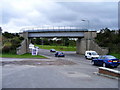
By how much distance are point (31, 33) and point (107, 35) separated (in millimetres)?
22670

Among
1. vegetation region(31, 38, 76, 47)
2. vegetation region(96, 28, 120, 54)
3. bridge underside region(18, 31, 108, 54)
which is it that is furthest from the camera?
vegetation region(31, 38, 76, 47)

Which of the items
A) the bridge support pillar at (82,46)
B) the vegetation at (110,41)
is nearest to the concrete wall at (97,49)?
the vegetation at (110,41)

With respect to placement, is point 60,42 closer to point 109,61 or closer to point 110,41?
point 110,41

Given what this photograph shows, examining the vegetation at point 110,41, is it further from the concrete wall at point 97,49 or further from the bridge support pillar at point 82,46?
the bridge support pillar at point 82,46

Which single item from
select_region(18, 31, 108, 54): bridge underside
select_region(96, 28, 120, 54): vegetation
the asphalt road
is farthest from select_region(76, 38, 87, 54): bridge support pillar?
the asphalt road

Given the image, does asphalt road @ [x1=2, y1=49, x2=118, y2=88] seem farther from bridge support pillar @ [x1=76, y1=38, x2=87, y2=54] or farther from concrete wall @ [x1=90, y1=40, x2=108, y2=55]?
bridge support pillar @ [x1=76, y1=38, x2=87, y2=54]

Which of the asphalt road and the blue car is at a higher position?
the blue car

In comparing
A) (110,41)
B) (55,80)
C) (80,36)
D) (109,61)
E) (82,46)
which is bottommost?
(55,80)

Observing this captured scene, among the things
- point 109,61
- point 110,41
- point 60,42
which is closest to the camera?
point 109,61

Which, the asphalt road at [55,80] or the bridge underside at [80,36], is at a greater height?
the bridge underside at [80,36]

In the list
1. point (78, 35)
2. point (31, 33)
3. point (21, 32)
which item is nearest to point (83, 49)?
point (78, 35)

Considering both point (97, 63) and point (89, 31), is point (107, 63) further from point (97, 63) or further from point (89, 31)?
point (89, 31)

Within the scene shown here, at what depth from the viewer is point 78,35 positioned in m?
53.1

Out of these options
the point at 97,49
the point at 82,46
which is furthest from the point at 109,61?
the point at 82,46
